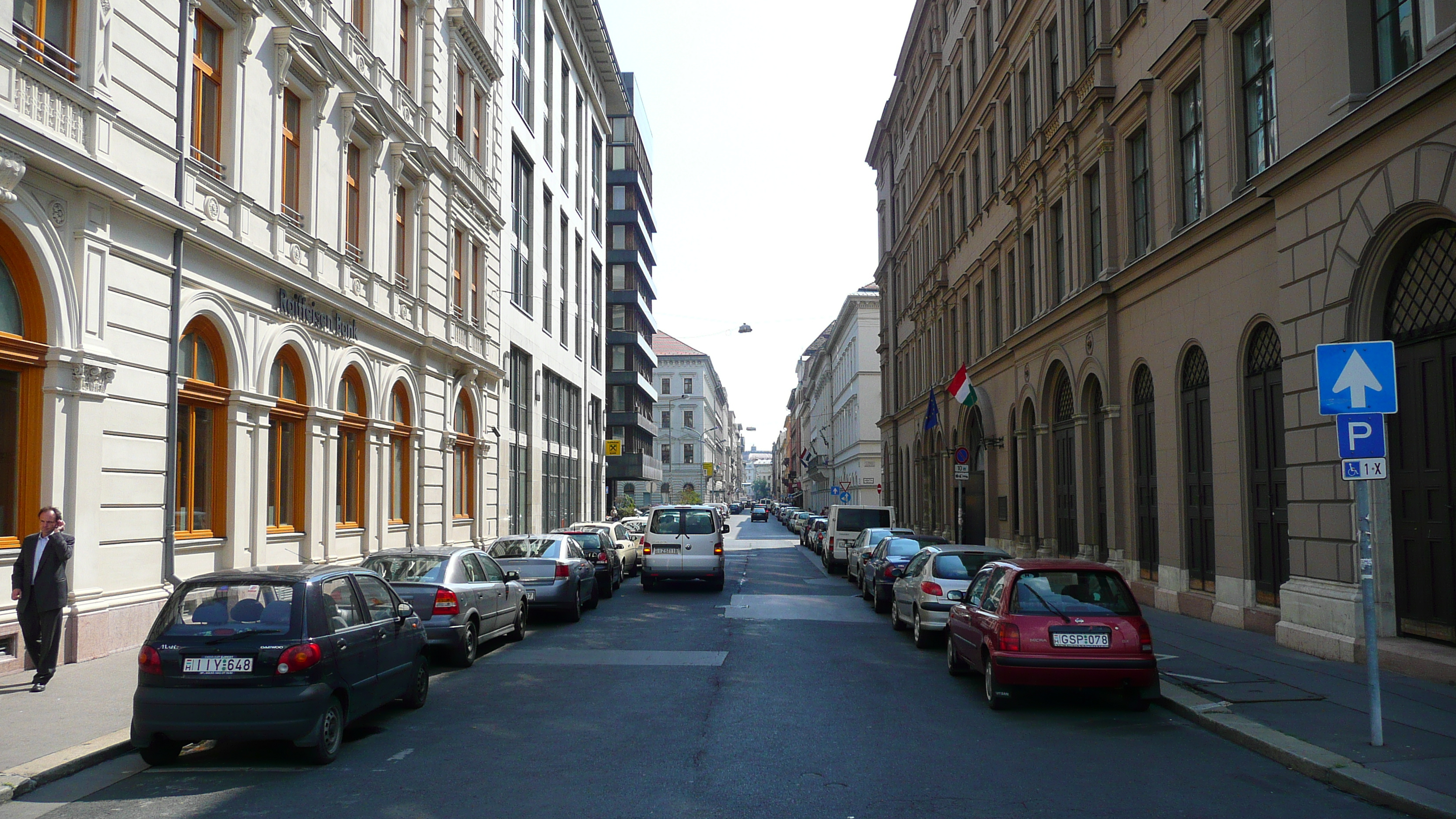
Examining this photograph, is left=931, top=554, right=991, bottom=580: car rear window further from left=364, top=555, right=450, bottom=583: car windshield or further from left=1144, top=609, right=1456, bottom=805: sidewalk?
left=364, top=555, right=450, bottom=583: car windshield

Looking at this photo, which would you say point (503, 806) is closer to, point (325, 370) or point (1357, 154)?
point (1357, 154)

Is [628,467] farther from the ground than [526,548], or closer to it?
farther from the ground

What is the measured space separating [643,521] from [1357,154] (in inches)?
1113

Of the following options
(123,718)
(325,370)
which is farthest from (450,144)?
(123,718)

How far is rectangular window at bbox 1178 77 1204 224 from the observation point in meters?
17.2

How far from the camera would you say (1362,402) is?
823cm

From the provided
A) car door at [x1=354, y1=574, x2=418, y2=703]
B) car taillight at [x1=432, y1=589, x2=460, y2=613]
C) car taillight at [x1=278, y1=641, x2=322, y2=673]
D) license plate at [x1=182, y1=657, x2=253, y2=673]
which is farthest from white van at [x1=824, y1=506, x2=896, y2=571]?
license plate at [x1=182, y1=657, x2=253, y2=673]

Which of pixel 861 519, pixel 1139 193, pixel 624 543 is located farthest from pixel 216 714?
pixel 861 519

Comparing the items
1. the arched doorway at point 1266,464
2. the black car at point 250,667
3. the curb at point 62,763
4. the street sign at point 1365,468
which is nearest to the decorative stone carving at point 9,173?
the black car at point 250,667

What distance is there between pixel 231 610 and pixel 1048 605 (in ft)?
22.8

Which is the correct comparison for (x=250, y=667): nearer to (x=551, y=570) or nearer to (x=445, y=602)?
(x=445, y=602)

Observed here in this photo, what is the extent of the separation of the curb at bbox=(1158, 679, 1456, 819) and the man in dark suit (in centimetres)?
1067

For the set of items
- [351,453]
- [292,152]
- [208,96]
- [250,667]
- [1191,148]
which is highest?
[292,152]

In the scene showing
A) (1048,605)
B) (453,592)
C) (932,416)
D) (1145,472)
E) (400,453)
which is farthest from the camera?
(932,416)
